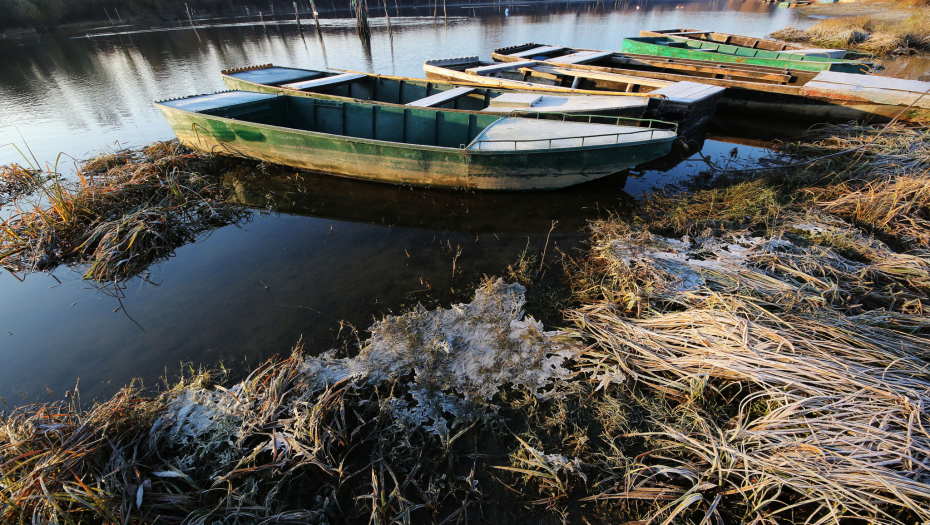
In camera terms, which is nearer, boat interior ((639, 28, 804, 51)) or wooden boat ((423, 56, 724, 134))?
wooden boat ((423, 56, 724, 134))

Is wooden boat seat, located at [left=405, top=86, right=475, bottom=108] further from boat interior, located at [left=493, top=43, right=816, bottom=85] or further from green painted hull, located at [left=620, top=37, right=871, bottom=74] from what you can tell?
green painted hull, located at [left=620, top=37, right=871, bottom=74]

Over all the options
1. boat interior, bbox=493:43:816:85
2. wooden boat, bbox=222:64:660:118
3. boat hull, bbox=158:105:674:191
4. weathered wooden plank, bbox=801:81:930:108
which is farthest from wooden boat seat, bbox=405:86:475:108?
weathered wooden plank, bbox=801:81:930:108

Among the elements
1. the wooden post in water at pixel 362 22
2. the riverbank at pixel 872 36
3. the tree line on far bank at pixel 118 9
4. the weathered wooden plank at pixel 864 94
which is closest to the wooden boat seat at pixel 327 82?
the weathered wooden plank at pixel 864 94

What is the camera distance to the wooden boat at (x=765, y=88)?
1114 centimetres

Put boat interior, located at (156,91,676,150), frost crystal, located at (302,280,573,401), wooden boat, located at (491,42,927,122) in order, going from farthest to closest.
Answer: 1. wooden boat, located at (491,42,927,122)
2. boat interior, located at (156,91,676,150)
3. frost crystal, located at (302,280,573,401)

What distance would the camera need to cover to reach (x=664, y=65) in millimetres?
15359

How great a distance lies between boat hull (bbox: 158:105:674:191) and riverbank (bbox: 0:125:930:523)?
10.0 ft

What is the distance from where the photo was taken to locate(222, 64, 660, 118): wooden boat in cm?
937

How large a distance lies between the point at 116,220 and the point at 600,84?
48.5ft

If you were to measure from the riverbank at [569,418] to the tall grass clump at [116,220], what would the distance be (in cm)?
352

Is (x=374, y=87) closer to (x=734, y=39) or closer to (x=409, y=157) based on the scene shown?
(x=409, y=157)

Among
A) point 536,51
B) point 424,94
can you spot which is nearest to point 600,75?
point 536,51

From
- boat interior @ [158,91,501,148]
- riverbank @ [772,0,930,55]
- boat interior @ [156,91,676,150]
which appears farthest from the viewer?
riverbank @ [772,0,930,55]

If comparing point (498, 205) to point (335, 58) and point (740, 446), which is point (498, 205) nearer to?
point (740, 446)
